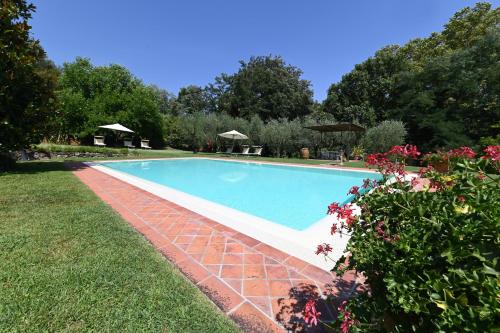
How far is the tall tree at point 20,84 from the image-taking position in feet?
21.7

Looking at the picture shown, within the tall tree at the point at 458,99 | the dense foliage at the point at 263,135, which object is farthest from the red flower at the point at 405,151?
the tall tree at the point at 458,99

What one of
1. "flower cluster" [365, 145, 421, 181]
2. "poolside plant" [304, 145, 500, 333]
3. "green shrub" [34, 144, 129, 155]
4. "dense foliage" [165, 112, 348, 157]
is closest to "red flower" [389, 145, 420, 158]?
"flower cluster" [365, 145, 421, 181]

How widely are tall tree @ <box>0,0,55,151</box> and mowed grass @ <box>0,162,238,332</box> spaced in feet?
17.5

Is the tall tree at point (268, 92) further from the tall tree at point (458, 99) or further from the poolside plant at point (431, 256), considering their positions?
the poolside plant at point (431, 256)

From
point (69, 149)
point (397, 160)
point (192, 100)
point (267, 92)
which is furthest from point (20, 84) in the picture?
point (192, 100)

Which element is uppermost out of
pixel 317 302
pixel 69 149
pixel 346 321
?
pixel 69 149

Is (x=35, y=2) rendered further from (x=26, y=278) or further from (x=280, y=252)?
(x=280, y=252)

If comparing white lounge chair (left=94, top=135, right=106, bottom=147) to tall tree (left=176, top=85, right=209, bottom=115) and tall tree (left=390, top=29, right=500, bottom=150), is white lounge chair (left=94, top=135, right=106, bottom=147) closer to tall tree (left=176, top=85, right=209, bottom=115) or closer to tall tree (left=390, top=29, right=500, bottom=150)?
tall tree (left=176, top=85, right=209, bottom=115)

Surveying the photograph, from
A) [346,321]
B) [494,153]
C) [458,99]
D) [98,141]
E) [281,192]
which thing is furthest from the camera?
[98,141]

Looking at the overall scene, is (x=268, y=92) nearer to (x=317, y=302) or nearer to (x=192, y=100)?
(x=192, y=100)

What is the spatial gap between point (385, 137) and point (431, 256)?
→ 18.5 m

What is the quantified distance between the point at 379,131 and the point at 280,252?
17451mm

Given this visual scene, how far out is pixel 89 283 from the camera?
2.19 metres

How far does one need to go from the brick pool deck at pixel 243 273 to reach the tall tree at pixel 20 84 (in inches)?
252
